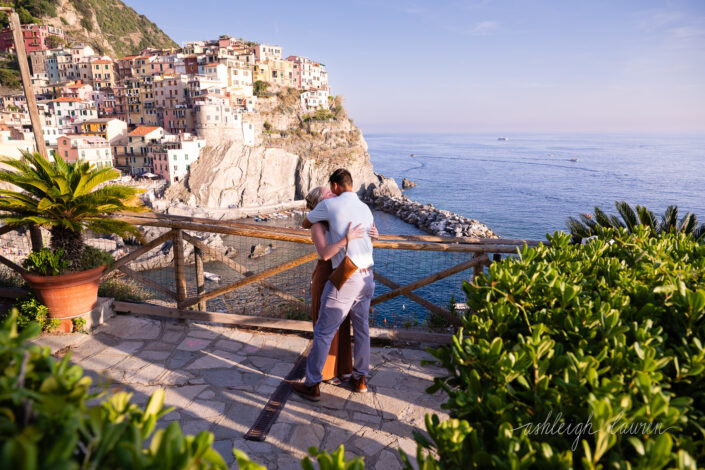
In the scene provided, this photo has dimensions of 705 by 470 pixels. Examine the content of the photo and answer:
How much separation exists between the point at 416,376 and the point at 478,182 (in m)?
89.3

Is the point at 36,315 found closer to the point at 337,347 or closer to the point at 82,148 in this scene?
the point at 337,347

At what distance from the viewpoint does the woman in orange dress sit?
3.64m

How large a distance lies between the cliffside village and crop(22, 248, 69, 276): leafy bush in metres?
52.4

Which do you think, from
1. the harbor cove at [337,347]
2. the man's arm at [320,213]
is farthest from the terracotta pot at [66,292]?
the man's arm at [320,213]

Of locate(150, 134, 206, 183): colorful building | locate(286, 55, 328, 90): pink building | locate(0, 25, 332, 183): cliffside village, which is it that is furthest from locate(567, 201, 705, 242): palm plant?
locate(286, 55, 328, 90): pink building

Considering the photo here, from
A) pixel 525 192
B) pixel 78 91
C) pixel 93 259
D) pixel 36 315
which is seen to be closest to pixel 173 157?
pixel 78 91

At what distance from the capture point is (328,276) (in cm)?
391

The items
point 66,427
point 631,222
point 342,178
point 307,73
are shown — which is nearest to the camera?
point 66,427

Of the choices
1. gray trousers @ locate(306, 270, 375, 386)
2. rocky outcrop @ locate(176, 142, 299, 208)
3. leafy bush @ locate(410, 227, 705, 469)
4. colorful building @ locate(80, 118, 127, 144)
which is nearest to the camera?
leafy bush @ locate(410, 227, 705, 469)

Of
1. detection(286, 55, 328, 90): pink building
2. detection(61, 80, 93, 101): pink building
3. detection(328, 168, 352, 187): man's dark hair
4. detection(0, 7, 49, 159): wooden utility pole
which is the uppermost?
detection(286, 55, 328, 90): pink building

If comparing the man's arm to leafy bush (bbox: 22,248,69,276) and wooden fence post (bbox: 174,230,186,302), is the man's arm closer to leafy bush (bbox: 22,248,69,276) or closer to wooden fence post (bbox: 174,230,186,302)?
wooden fence post (bbox: 174,230,186,302)

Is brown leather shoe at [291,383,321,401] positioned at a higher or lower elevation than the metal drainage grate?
higher
